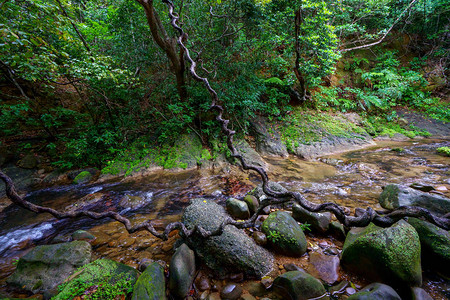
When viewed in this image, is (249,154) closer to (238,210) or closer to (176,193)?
(176,193)

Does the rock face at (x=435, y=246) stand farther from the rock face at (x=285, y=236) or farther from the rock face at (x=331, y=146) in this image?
the rock face at (x=331, y=146)

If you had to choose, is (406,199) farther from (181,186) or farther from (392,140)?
(392,140)

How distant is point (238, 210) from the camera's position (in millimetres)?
3365

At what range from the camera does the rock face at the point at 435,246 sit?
6.47ft

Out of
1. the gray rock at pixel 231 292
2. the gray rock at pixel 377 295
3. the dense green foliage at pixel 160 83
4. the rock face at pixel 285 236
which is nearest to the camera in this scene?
the gray rock at pixel 377 295

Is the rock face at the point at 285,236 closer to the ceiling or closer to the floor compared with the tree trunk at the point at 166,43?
closer to the floor

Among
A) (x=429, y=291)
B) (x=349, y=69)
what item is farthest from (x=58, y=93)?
(x=349, y=69)

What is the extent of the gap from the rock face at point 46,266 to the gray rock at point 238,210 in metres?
2.40

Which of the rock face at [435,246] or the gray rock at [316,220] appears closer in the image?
the rock face at [435,246]

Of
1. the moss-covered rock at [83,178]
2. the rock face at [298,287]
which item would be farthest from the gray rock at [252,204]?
the moss-covered rock at [83,178]

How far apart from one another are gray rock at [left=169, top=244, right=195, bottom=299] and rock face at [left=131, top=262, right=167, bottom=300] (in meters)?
0.11

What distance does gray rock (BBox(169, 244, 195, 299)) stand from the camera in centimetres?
→ 191

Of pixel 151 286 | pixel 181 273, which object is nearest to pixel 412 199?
pixel 181 273

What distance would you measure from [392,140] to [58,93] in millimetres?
16299
